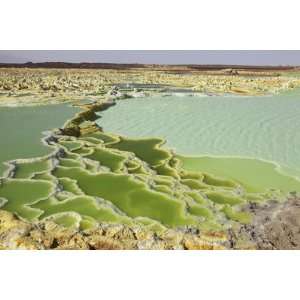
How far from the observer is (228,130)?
606 centimetres

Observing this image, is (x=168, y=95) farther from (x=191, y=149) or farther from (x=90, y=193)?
(x=90, y=193)

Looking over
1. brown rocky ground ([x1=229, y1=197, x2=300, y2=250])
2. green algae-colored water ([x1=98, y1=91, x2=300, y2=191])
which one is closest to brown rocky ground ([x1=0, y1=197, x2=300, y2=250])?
brown rocky ground ([x1=229, y1=197, x2=300, y2=250])

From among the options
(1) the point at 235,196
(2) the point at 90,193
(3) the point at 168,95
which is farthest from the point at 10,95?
(1) the point at 235,196

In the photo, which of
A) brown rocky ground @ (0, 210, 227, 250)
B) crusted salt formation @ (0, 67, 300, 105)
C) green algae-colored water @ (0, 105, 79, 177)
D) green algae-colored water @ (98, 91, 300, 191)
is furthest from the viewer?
crusted salt formation @ (0, 67, 300, 105)

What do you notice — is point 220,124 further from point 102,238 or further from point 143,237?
point 102,238

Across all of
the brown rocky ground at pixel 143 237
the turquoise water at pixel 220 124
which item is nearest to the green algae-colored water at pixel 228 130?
the turquoise water at pixel 220 124

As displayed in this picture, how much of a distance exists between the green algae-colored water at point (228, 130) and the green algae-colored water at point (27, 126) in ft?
2.47

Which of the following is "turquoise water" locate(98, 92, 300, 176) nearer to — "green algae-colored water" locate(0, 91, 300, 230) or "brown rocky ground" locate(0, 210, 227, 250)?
"green algae-colored water" locate(0, 91, 300, 230)

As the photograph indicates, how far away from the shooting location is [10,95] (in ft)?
29.8

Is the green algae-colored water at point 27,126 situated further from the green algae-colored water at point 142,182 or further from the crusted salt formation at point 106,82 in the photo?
the crusted salt formation at point 106,82

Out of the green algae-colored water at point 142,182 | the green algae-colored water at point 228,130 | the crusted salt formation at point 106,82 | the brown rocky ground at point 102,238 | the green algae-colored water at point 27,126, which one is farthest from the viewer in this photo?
the crusted salt formation at point 106,82

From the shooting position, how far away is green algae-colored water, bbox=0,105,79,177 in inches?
199

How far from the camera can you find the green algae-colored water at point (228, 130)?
447 centimetres

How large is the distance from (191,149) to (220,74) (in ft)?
21.5
